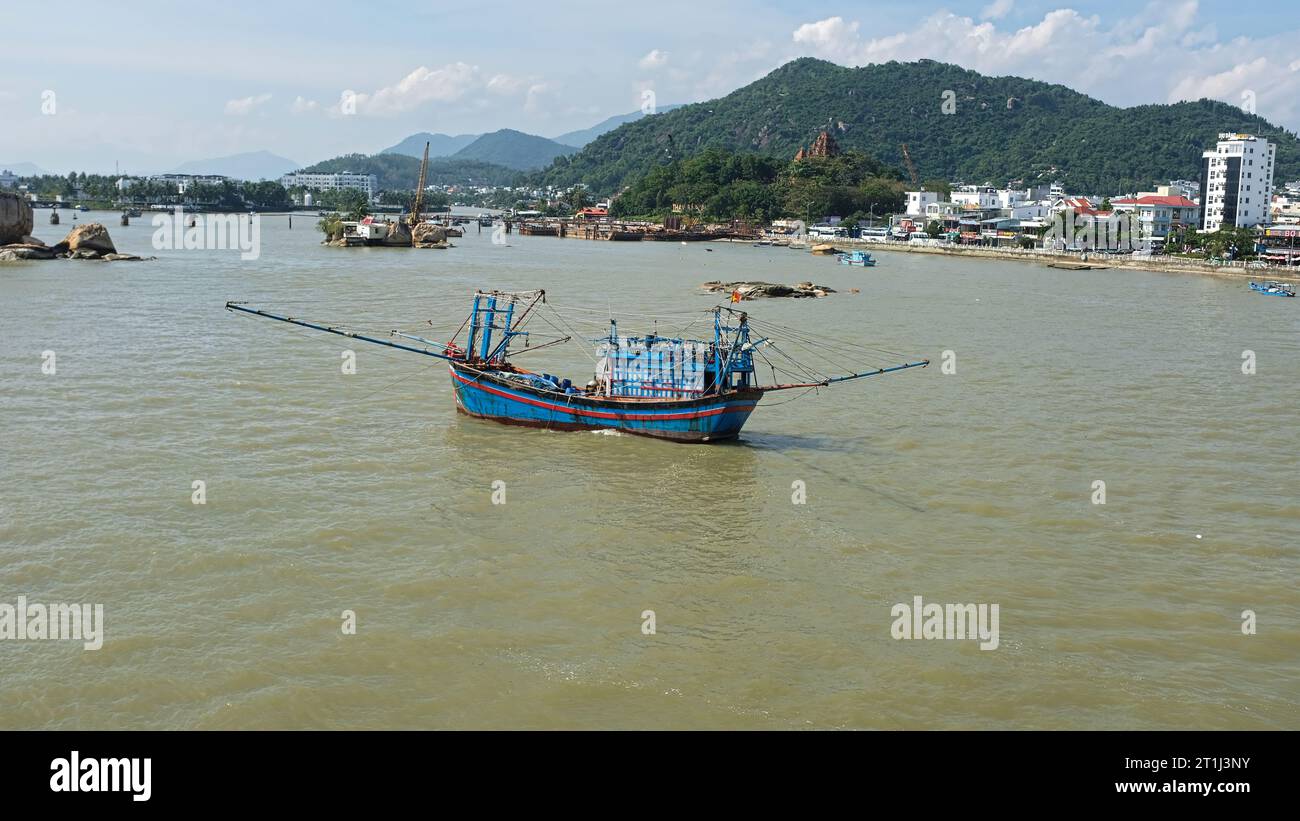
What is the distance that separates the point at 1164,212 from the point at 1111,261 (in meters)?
23.9

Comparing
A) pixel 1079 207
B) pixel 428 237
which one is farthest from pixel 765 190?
pixel 428 237

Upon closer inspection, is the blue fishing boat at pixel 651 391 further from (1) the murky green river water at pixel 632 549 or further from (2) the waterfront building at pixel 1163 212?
(2) the waterfront building at pixel 1163 212

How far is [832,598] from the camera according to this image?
43.2 ft

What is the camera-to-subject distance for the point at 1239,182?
94.4 metres

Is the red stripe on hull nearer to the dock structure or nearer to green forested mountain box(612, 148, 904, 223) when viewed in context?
the dock structure

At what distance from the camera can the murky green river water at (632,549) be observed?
421 inches

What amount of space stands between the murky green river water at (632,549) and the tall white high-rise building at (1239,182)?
7698cm

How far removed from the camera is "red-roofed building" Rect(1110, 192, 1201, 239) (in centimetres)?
9600
